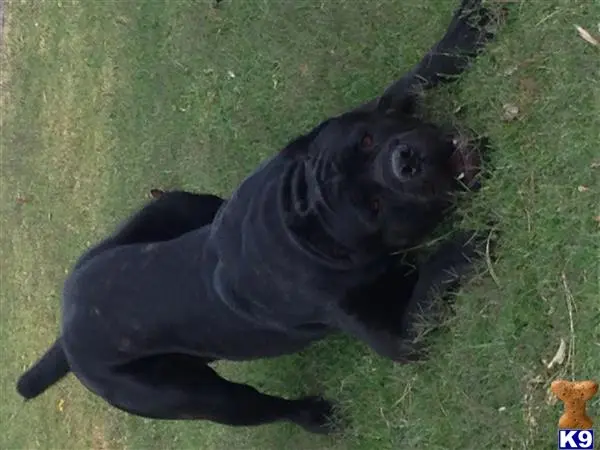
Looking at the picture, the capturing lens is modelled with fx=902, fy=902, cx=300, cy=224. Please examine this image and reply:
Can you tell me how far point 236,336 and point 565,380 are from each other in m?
1.35

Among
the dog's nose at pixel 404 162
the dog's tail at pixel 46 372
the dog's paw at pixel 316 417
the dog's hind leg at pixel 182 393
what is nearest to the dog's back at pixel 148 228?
the dog's tail at pixel 46 372

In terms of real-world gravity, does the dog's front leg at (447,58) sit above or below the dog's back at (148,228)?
above

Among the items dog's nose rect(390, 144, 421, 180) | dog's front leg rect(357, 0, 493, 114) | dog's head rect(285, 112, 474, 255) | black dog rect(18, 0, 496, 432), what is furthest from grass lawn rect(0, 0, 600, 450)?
dog's nose rect(390, 144, 421, 180)

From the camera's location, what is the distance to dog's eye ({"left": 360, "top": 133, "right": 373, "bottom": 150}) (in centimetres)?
310

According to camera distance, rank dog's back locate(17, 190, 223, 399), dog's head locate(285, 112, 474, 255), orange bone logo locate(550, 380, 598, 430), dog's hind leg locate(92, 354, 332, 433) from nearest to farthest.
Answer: orange bone logo locate(550, 380, 598, 430), dog's head locate(285, 112, 474, 255), dog's hind leg locate(92, 354, 332, 433), dog's back locate(17, 190, 223, 399)

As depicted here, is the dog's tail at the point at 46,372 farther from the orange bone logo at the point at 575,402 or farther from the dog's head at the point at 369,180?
the orange bone logo at the point at 575,402

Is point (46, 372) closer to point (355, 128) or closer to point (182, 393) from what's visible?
point (182, 393)

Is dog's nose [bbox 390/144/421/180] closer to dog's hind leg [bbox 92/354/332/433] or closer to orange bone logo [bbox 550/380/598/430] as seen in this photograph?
orange bone logo [bbox 550/380/598/430]

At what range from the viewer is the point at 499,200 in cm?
346

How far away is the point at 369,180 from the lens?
120 inches

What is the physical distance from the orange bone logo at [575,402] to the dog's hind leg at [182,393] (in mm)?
1675

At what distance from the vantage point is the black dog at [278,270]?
10.2 ft

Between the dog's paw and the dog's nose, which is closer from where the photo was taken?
the dog's nose

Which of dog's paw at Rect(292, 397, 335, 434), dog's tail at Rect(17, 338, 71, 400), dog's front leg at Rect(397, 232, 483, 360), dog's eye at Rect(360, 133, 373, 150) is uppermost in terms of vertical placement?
dog's eye at Rect(360, 133, 373, 150)
